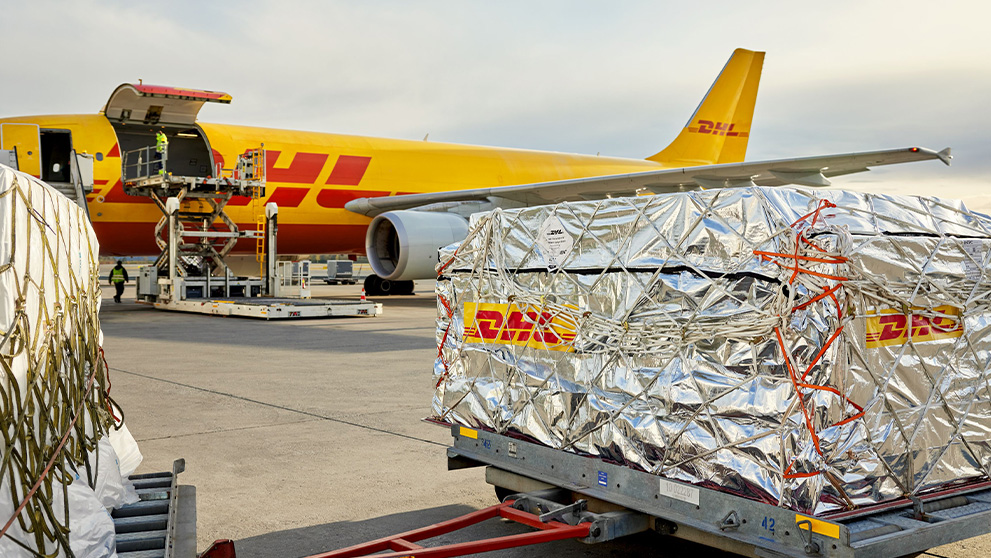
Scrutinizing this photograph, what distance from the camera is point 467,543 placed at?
→ 126 inches

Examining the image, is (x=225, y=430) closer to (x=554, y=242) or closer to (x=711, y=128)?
(x=554, y=242)

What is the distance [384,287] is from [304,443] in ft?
58.3

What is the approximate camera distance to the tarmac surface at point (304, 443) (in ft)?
13.4

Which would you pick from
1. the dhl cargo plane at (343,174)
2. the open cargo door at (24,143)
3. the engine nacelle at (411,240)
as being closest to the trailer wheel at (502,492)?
the dhl cargo plane at (343,174)

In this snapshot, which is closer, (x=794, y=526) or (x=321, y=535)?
(x=794, y=526)

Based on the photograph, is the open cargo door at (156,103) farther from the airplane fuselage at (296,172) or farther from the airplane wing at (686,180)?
the airplane wing at (686,180)

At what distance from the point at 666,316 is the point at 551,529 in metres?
0.94

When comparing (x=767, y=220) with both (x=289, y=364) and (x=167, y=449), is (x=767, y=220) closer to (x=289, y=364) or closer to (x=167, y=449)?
(x=167, y=449)

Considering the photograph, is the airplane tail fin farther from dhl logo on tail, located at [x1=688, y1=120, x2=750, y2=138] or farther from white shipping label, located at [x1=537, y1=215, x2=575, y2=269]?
white shipping label, located at [x1=537, y1=215, x2=575, y2=269]

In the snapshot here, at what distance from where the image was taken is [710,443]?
122 inches

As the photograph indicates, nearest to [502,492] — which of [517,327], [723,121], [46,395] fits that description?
[517,327]

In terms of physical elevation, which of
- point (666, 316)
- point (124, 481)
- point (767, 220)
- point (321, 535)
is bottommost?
point (321, 535)

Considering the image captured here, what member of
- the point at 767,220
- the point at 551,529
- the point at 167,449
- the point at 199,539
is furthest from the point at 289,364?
the point at 767,220

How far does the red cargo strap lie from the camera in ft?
10.4
